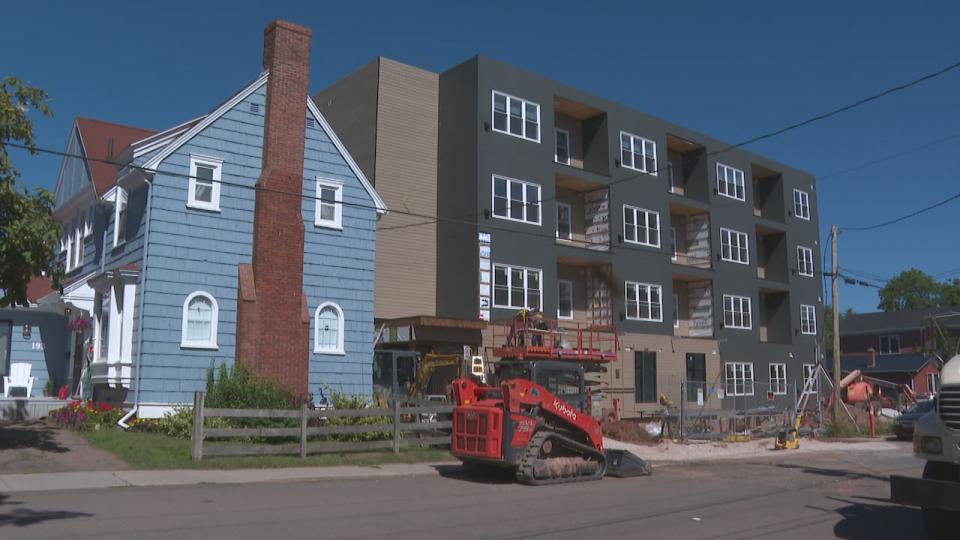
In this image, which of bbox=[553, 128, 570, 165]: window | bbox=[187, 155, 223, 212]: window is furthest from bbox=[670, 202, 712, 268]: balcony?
bbox=[187, 155, 223, 212]: window

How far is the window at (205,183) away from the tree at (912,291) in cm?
10853

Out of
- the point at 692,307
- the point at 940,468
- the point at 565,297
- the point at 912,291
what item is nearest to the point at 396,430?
the point at 940,468

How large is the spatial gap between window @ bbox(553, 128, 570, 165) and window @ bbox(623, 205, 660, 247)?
3.34 m

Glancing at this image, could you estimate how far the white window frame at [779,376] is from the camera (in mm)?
43469

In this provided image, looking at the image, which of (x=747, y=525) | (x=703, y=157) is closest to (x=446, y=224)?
(x=703, y=157)

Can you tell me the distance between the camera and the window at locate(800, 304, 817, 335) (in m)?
46.7

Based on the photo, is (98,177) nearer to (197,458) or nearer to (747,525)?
(197,458)

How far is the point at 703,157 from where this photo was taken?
135ft

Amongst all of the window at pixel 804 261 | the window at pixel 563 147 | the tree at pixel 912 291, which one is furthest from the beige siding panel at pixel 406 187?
the tree at pixel 912 291

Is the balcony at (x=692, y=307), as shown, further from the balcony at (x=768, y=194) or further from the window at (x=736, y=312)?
the balcony at (x=768, y=194)

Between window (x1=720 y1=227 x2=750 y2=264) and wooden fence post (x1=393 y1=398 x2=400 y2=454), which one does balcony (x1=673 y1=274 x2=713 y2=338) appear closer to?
window (x1=720 y1=227 x2=750 y2=264)

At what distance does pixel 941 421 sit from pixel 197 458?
43.6 ft

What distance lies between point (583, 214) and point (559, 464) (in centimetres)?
2111

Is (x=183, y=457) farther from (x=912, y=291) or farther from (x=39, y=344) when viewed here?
(x=912, y=291)
